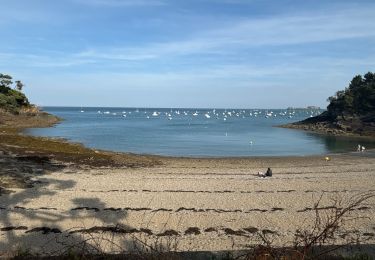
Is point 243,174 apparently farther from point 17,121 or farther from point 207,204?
point 17,121

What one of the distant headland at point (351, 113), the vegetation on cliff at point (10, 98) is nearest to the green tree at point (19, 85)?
the vegetation on cliff at point (10, 98)

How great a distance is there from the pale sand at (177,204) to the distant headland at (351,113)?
53165 millimetres

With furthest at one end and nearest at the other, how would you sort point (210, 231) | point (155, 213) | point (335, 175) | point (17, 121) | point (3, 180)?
point (17, 121) < point (335, 175) < point (3, 180) < point (155, 213) < point (210, 231)

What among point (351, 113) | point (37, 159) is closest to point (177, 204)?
point (37, 159)

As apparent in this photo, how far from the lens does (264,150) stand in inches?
1863

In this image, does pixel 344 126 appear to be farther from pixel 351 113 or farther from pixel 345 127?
pixel 351 113

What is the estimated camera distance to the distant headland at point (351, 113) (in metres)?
77.4

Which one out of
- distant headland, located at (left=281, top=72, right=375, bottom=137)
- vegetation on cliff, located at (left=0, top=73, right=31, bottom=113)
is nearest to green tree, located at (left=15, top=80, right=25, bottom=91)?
vegetation on cliff, located at (left=0, top=73, right=31, bottom=113)

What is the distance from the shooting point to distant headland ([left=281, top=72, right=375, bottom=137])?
77.4 m

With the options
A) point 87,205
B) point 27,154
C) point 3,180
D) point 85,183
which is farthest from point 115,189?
point 27,154

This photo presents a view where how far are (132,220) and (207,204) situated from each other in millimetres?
3794

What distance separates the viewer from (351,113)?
85.1m

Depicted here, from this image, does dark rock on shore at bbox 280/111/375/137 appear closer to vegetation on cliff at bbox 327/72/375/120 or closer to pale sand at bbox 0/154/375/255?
vegetation on cliff at bbox 327/72/375/120

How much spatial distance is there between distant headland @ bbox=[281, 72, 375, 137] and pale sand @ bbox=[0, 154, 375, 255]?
5316cm
